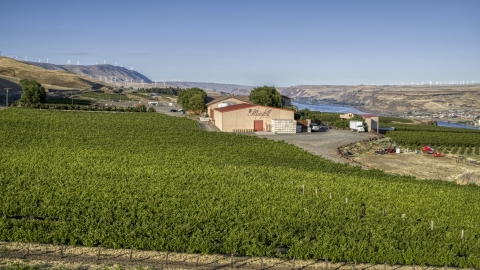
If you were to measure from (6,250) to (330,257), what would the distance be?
13924mm

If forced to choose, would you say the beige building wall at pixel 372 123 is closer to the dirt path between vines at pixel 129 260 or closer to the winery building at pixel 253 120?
the winery building at pixel 253 120

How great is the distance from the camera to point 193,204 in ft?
80.1

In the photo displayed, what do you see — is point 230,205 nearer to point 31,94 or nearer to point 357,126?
point 357,126

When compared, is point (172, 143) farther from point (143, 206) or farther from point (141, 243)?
point (141, 243)

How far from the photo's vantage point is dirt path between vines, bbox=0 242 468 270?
1703cm

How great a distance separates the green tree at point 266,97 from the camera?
274ft

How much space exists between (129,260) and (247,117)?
46379mm

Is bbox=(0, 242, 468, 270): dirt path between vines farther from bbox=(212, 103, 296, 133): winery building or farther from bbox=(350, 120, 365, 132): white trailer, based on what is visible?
bbox=(350, 120, 365, 132): white trailer

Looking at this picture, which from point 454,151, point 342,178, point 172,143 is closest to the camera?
point 342,178

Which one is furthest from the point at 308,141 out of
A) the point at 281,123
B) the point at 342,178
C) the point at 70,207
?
the point at 70,207

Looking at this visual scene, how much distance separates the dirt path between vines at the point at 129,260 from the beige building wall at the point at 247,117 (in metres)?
44.1

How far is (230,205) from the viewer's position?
24375mm

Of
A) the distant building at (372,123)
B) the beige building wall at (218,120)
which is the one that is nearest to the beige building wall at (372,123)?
the distant building at (372,123)

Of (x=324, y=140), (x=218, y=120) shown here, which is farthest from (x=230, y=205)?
(x=218, y=120)
